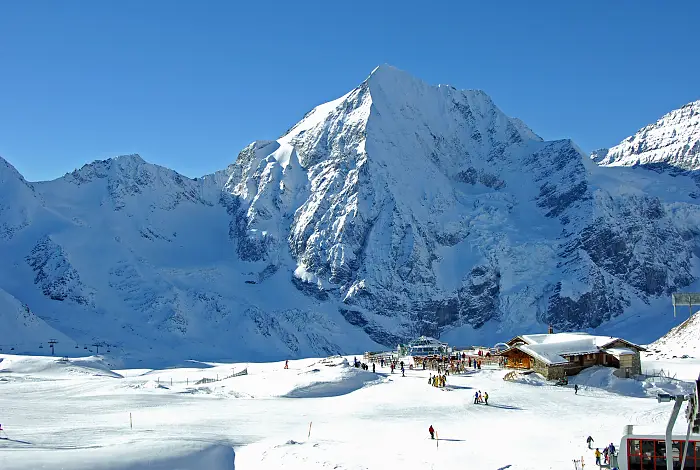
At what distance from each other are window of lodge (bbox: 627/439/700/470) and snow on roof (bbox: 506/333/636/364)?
3297cm

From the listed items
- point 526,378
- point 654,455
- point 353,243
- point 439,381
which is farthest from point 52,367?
point 353,243

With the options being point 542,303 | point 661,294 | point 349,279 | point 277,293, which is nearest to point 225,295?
point 277,293

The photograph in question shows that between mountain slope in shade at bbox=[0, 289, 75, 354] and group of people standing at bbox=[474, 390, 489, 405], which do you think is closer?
group of people standing at bbox=[474, 390, 489, 405]

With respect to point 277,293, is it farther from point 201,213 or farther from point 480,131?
point 480,131

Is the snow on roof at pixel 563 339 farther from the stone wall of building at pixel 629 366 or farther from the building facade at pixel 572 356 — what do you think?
the stone wall of building at pixel 629 366

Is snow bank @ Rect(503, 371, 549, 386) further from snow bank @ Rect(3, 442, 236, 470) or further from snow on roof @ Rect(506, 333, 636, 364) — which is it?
snow bank @ Rect(3, 442, 236, 470)


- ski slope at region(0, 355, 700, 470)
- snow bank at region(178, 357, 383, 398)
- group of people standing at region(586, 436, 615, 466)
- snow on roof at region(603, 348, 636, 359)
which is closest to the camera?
group of people standing at region(586, 436, 615, 466)

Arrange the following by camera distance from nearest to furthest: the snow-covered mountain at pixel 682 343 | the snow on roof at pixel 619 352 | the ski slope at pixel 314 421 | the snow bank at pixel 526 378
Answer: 1. the ski slope at pixel 314 421
2. the snow bank at pixel 526 378
3. the snow on roof at pixel 619 352
4. the snow-covered mountain at pixel 682 343

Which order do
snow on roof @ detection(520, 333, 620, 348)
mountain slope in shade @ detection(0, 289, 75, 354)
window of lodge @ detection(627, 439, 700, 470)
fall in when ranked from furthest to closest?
mountain slope in shade @ detection(0, 289, 75, 354) < snow on roof @ detection(520, 333, 620, 348) < window of lodge @ detection(627, 439, 700, 470)

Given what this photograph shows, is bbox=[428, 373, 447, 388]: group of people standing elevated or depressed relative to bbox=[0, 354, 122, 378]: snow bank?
depressed

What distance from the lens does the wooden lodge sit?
5866 centimetres

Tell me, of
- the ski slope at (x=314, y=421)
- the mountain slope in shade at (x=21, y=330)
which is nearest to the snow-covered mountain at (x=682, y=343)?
the ski slope at (x=314, y=421)

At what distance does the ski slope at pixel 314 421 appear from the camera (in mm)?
32000

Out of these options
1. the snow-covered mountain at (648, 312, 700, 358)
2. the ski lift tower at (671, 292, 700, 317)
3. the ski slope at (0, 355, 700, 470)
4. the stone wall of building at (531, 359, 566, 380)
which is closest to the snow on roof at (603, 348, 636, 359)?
the ski slope at (0, 355, 700, 470)
